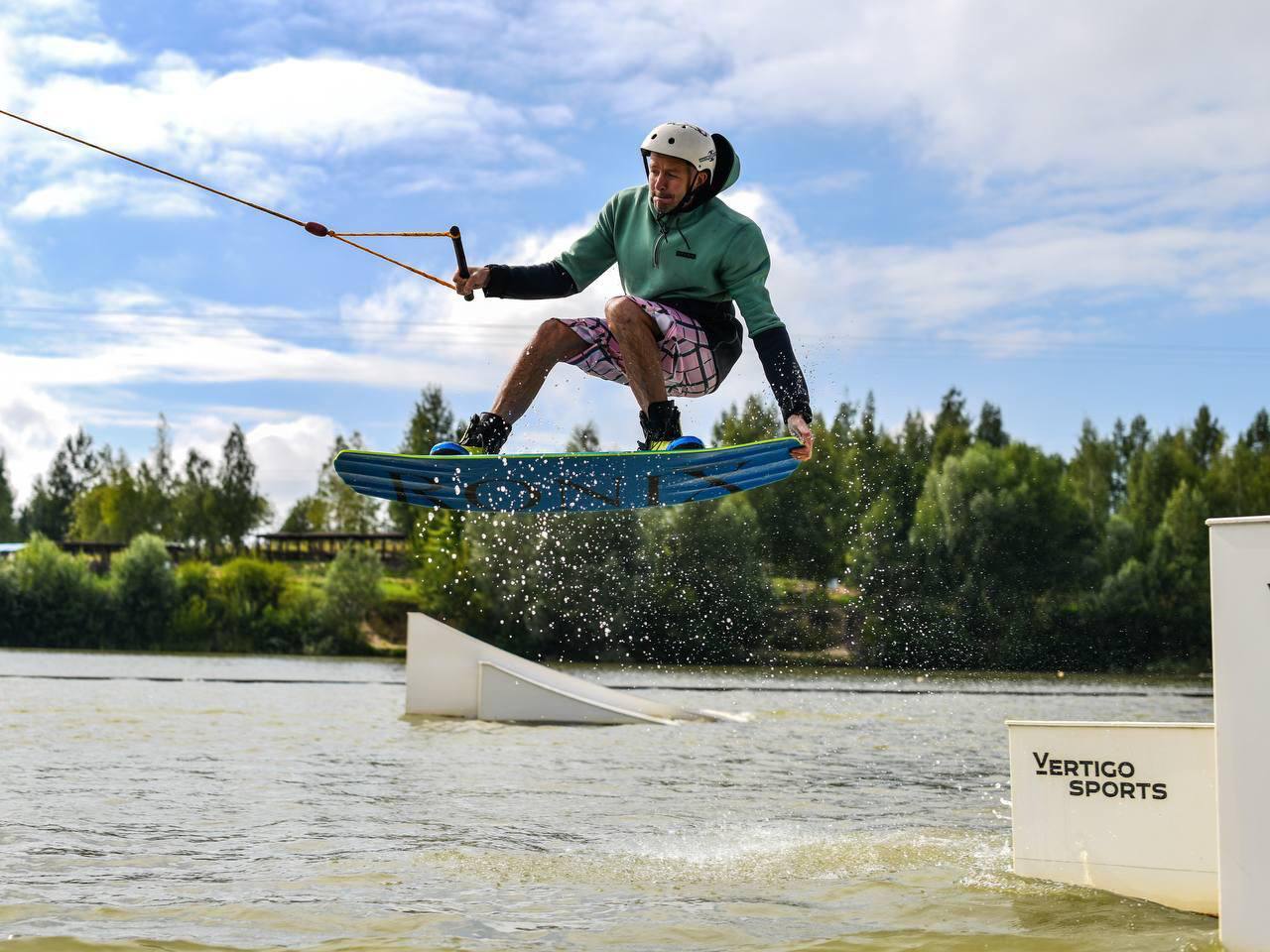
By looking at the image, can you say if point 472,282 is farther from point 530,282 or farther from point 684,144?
point 684,144

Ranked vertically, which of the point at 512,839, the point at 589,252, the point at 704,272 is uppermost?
the point at 589,252

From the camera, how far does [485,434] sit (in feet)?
31.3

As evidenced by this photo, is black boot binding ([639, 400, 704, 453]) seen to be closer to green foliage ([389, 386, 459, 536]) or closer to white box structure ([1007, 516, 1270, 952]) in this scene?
white box structure ([1007, 516, 1270, 952])

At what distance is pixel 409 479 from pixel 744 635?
82.3 m

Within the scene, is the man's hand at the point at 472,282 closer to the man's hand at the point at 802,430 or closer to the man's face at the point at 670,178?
the man's face at the point at 670,178

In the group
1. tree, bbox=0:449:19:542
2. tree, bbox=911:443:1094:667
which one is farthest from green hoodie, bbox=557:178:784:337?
tree, bbox=0:449:19:542

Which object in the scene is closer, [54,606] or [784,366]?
[784,366]

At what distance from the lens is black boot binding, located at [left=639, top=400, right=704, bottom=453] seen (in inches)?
364

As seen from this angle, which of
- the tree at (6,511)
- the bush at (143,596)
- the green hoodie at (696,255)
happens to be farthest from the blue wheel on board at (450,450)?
the tree at (6,511)

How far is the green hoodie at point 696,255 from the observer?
875 cm

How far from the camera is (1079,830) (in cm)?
1067

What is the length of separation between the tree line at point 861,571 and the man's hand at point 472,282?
194 ft

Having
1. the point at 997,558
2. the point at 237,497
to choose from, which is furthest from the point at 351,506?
the point at 997,558

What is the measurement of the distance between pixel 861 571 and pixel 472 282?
72.3 metres
